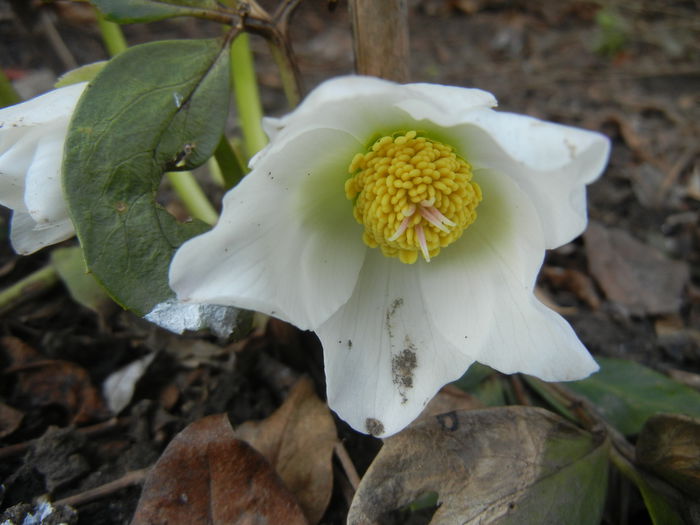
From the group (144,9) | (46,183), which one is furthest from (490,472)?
A: (144,9)

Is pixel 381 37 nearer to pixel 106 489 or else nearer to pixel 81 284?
pixel 81 284

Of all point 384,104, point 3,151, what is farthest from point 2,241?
point 384,104

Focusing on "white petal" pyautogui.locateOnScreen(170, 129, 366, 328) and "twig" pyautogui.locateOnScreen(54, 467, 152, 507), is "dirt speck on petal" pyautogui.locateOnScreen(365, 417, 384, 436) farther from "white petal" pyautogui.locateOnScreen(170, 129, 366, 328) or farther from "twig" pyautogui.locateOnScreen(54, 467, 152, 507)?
"twig" pyautogui.locateOnScreen(54, 467, 152, 507)

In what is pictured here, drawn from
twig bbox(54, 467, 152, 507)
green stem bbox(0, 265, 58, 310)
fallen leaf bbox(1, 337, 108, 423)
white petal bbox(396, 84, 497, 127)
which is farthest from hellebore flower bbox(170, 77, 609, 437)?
green stem bbox(0, 265, 58, 310)

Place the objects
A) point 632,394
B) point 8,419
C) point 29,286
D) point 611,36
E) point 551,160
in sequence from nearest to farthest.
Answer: point 551,160, point 8,419, point 632,394, point 29,286, point 611,36

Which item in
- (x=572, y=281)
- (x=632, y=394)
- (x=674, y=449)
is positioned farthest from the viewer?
(x=572, y=281)

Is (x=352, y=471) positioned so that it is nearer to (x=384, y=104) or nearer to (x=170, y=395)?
(x=170, y=395)
